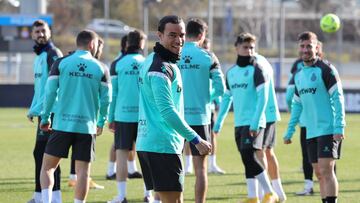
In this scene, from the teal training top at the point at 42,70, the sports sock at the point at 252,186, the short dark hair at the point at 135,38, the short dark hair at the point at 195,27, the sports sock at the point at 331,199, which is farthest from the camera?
the short dark hair at the point at 135,38

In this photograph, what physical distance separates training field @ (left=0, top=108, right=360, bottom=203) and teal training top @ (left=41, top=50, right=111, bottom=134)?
2.43m

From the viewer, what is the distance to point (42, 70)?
12477mm

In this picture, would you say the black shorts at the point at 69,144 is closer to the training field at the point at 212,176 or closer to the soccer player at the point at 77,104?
the soccer player at the point at 77,104

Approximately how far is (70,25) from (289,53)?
19543 millimetres

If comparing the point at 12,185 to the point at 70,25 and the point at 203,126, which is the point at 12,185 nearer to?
the point at 203,126

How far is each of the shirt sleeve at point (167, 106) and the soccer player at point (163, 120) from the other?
0.03 meters

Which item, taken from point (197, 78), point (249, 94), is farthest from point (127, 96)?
point (197, 78)

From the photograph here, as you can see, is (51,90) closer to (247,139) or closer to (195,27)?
(195,27)

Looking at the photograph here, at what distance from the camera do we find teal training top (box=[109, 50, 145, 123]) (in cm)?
1363

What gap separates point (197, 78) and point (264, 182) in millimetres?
1719

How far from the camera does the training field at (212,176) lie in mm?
13898

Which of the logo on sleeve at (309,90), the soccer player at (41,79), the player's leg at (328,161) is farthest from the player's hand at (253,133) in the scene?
the soccer player at (41,79)

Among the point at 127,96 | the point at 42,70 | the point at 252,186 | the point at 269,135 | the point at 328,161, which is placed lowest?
the point at 252,186

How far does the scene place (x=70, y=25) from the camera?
246 ft
